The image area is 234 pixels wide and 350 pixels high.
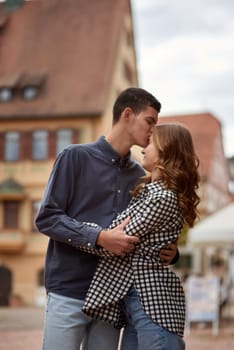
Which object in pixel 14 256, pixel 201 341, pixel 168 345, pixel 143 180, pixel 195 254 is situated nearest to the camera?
pixel 168 345

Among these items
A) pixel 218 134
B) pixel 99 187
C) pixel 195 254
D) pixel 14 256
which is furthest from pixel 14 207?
pixel 99 187

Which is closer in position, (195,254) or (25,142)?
(25,142)

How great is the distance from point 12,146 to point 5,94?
205 cm

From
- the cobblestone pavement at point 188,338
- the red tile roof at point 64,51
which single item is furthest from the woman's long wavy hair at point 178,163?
the red tile roof at point 64,51

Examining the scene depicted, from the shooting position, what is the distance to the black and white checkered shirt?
2.85 meters

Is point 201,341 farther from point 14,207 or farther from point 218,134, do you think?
point 218,134

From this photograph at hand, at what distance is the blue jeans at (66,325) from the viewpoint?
3.03 m

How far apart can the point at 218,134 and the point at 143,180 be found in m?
47.4

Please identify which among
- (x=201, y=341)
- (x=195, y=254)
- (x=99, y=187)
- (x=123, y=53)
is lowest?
(x=195, y=254)

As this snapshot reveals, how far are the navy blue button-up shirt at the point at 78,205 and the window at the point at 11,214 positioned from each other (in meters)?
29.7

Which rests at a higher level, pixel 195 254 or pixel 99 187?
pixel 99 187

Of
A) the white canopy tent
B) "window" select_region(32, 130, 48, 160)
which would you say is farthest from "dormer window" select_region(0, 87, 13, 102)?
the white canopy tent

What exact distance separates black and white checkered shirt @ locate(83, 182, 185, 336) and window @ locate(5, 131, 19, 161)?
30.1 metres

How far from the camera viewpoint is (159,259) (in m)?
2.91
